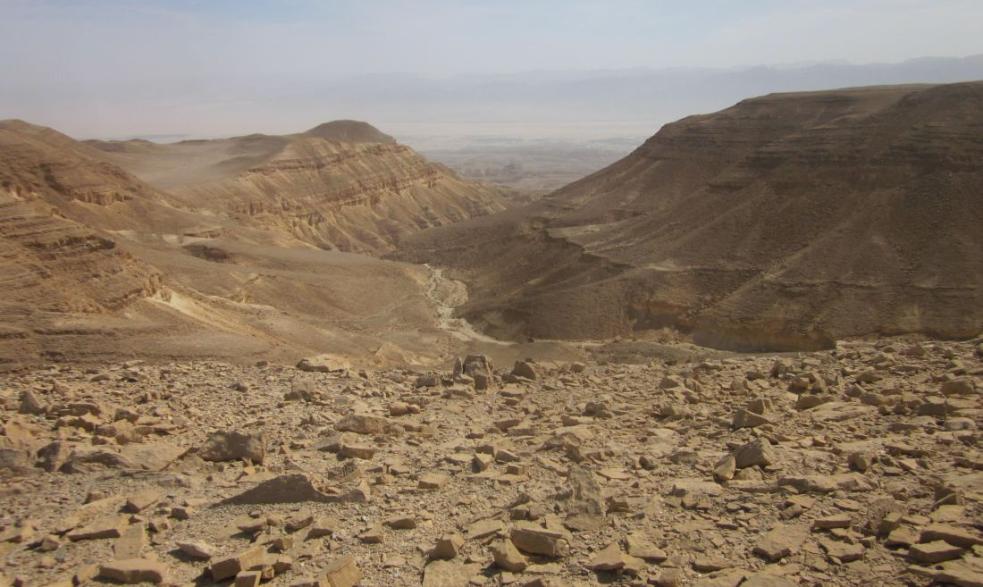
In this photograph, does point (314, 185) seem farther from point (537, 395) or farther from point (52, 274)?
point (537, 395)

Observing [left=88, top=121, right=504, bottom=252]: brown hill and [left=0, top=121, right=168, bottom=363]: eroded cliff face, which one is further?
[left=88, top=121, right=504, bottom=252]: brown hill

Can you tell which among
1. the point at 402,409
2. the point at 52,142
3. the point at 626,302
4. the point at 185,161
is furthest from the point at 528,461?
the point at 185,161

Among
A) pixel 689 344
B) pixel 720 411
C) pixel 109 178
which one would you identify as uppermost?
pixel 109 178

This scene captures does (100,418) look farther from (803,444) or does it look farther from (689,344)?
(689,344)

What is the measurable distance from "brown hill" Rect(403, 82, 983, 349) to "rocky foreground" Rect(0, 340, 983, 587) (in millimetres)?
→ 20447

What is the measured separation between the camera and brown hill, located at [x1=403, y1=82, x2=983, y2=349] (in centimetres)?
3550

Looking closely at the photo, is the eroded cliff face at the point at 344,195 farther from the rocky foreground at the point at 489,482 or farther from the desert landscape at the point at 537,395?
the rocky foreground at the point at 489,482

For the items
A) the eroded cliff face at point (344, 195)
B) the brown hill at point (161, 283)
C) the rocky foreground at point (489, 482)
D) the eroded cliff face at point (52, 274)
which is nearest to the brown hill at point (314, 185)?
the eroded cliff face at point (344, 195)

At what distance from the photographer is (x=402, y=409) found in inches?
575

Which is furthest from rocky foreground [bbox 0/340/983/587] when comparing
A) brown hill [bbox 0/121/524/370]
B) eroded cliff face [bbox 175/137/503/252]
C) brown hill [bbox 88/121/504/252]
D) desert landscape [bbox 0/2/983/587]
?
eroded cliff face [bbox 175/137/503/252]

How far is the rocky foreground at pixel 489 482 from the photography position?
310 inches

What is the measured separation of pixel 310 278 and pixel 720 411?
114 feet

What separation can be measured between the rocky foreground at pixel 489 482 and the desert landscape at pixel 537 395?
0.16 ft

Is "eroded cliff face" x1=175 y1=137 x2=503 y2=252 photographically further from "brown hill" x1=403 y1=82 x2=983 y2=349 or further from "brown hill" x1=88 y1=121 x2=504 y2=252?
"brown hill" x1=403 y1=82 x2=983 y2=349
